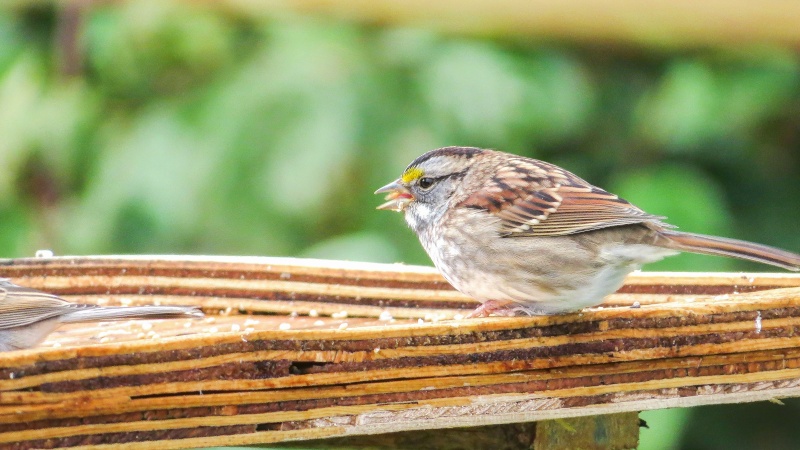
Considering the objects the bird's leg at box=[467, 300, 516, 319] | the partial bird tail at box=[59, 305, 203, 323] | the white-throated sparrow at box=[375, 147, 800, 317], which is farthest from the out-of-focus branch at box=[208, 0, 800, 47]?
the partial bird tail at box=[59, 305, 203, 323]

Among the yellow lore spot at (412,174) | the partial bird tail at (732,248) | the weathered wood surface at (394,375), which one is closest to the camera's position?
the weathered wood surface at (394,375)

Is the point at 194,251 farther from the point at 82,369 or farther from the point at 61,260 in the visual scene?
the point at 82,369

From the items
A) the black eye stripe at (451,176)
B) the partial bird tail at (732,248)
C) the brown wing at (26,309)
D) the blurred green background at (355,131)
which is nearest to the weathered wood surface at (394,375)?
the partial bird tail at (732,248)

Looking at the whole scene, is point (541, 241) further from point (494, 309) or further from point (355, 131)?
point (355, 131)

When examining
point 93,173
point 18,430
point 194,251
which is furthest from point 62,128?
point 18,430

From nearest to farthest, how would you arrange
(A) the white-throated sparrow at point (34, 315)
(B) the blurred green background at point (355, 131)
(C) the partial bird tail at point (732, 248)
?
(C) the partial bird tail at point (732, 248)
(A) the white-throated sparrow at point (34, 315)
(B) the blurred green background at point (355, 131)

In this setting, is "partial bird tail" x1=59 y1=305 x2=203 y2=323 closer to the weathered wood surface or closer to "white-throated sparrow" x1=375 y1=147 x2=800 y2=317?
the weathered wood surface

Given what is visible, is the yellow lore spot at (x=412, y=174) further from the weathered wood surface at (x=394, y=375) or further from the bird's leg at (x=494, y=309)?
the weathered wood surface at (x=394, y=375)
